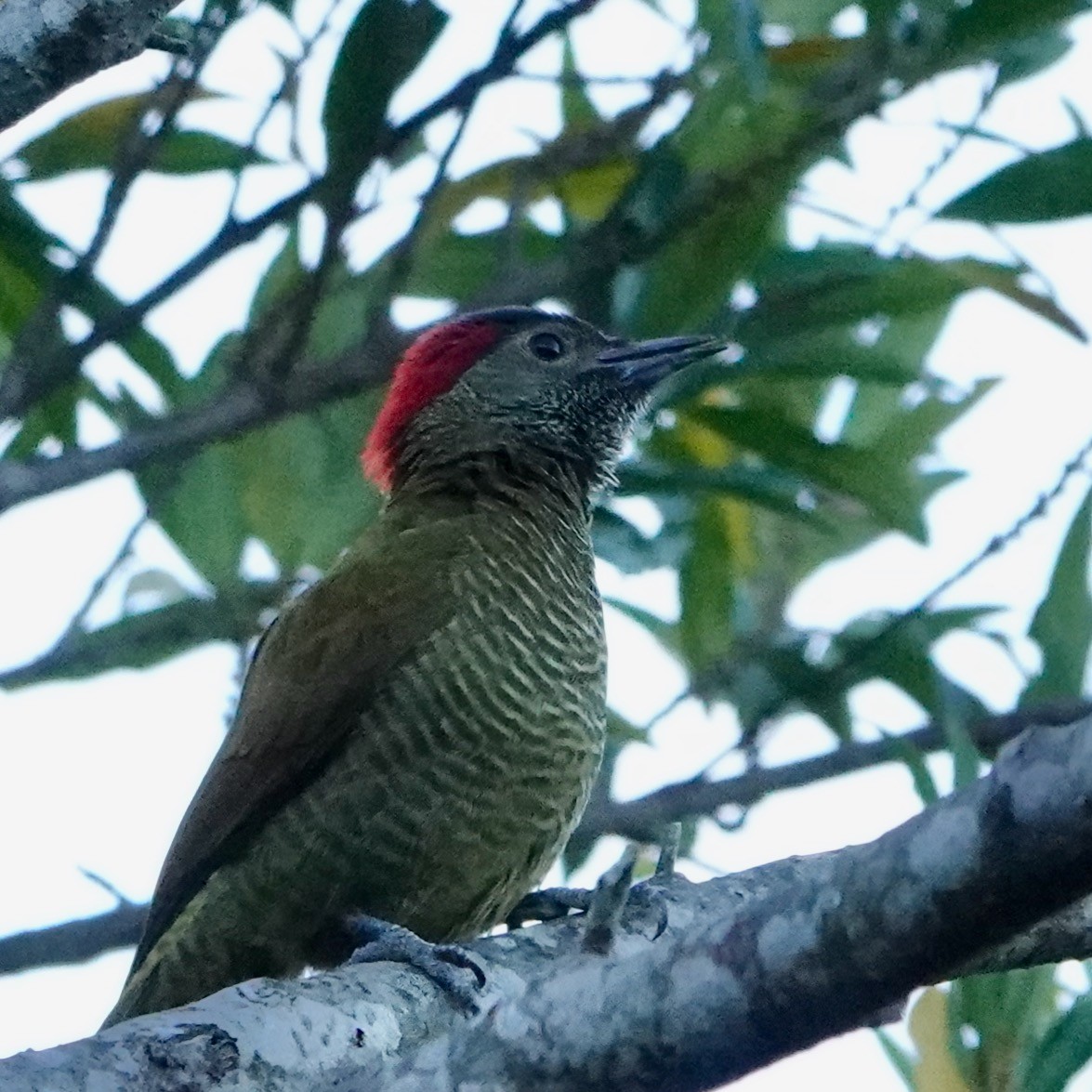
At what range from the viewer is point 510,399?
18.9ft

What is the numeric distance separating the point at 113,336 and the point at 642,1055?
2.13 m

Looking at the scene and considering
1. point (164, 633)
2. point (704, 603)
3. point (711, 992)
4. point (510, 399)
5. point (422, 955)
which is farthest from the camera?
point (510, 399)

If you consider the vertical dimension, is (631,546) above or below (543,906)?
above

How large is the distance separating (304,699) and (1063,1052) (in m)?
1.91

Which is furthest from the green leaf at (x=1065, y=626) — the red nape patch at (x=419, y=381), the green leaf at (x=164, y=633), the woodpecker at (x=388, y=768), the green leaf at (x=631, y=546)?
the green leaf at (x=164, y=633)

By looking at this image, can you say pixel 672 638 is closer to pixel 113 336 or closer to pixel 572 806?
pixel 572 806

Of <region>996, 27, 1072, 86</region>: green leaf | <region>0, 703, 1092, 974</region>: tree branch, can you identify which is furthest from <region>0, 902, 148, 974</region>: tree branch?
<region>996, 27, 1072, 86</region>: green leaf

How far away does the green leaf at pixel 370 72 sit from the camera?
14.6 feet

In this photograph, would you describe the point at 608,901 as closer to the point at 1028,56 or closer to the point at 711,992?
the point at 711,992

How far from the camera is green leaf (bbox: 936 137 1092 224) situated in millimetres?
5117

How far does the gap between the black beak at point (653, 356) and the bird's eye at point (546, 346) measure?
19 centimetres

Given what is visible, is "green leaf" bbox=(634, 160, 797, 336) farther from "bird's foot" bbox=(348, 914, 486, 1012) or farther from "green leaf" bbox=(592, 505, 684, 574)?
"bird's foot" bbox=(348, 914, 486, 1012)

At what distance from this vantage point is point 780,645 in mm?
5434

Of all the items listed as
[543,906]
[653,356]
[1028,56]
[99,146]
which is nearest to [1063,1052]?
[543,906]
